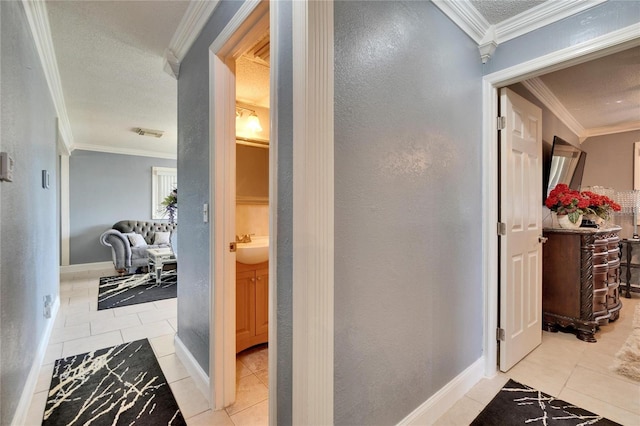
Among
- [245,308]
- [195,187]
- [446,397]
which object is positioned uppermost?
[195,187]

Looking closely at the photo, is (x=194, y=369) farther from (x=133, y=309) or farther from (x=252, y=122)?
(x=252, y=122)

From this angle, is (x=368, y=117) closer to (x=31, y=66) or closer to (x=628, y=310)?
(x=31, y=66)

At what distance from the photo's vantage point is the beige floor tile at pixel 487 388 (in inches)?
68.9

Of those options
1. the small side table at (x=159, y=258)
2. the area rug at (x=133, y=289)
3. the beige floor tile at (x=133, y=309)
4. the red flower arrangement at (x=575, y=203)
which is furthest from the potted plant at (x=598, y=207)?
the small side table at (x=159, y=258)

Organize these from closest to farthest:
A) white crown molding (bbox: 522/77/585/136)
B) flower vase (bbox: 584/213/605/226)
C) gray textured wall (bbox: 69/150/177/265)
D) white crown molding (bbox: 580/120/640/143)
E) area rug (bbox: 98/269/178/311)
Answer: white crown molding (bbox: 522/77/585/136), flower vase (bbox: 584/213/605/226), area rug (bbox: 98/269/178/311), white crown molding (bbox: 580/120/640/143), gray textured wall (bbox: 69/150/177/265)

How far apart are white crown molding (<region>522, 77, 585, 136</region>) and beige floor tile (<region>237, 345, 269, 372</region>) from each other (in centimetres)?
322

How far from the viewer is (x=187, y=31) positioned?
201cm

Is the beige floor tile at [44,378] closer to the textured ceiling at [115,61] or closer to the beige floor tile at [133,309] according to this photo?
the beige floor tile at [133,309]

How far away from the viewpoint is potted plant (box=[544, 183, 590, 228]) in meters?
2.73

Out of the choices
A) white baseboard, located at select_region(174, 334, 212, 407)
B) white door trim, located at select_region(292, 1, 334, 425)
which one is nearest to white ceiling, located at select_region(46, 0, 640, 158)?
white door trim, located at select_region(292, 1, 334, 425)

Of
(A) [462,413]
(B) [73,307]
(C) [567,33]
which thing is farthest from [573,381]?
(B) [73,307]

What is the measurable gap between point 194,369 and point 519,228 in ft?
8.39

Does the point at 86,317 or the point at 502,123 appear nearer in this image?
the point at 502,123

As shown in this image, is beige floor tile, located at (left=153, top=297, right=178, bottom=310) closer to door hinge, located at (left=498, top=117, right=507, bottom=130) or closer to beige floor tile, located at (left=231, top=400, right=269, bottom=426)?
beige floor tile, located at (left=231, top=400, right=269, bottom=426)
